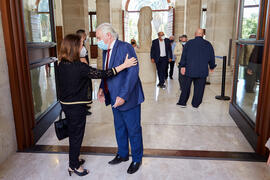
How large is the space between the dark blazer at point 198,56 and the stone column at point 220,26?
3450mm

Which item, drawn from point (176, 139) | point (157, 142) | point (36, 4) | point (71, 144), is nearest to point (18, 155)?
point (71, 144)

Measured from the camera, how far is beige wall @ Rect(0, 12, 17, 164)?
3189 millimetres

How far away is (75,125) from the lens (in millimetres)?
2713

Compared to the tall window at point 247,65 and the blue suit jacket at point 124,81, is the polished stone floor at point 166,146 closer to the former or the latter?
the tall window at point 247,65

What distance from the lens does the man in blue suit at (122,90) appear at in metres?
2.63

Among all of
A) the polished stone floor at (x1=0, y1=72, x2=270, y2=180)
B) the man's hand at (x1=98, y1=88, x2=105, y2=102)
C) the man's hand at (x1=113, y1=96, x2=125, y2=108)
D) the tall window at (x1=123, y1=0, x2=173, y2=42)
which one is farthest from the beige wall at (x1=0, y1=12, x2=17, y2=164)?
the tall window at (x1=123, y1=0, x2=173, y2=42)

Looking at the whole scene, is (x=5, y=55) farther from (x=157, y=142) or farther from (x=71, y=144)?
(x=157, y=142)

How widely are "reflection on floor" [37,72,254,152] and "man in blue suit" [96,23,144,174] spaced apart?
797 mm

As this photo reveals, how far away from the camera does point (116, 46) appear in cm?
266

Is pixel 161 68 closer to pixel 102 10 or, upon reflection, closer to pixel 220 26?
pixel 220 26

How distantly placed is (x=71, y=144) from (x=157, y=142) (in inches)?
57.9

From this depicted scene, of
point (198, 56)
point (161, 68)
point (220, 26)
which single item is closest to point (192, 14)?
point (220, 26)

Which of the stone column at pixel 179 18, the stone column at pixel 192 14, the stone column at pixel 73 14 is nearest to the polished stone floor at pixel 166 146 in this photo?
the stone column at pixel 73 14

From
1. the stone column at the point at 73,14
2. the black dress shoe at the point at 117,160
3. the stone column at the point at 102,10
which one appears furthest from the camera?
the stone column at the point at 102,10
